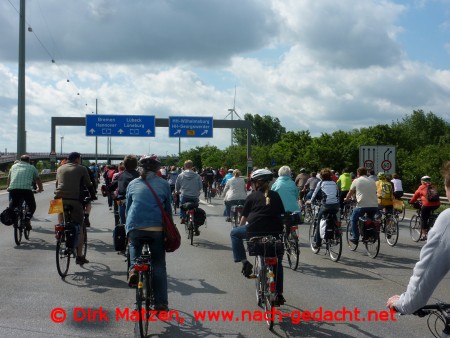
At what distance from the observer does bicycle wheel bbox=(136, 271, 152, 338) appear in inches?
221

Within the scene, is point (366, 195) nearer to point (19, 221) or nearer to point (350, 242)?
point (350, 242)

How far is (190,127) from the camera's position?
140ft

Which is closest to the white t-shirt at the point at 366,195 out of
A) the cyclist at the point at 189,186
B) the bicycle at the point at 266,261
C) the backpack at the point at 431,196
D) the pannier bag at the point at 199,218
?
the backpack at the point at 431,196

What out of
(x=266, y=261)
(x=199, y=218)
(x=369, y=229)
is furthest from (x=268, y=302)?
(x=199, y=218)

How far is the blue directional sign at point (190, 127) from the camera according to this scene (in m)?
42.6

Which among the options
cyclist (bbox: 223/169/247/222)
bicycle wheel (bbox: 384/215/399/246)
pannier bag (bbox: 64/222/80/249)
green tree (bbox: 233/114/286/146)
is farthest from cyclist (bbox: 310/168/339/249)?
green tree (bbox: 233/114/286/146)

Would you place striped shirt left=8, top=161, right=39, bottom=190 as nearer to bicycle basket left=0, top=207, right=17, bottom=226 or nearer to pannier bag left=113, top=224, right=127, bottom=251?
bicycle basket left=0, top=207, right=17, bottom=226

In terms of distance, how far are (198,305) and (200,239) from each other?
23.5 ft

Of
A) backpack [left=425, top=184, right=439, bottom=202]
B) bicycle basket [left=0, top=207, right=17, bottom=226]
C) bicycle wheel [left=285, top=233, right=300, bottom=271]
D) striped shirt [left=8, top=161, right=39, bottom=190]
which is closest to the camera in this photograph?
bicycle wheel [left=285, top=233, right=300, bottom=271]

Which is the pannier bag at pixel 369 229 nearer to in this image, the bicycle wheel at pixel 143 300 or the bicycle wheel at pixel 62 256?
the bicycle wheel at pixel 62 256

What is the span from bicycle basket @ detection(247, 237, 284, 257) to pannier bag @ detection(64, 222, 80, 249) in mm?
3532

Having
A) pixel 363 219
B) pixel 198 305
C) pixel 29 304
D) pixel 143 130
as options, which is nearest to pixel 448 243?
pixel 198 305

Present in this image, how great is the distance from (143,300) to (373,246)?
684 cm

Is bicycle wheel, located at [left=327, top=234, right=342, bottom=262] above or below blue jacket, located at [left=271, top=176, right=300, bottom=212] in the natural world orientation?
below
